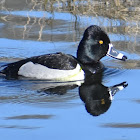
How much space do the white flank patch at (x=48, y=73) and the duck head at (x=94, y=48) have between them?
486 millimetres

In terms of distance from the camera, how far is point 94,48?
36.7ft

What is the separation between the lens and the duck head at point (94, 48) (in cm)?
1096

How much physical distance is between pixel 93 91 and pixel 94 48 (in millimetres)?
1609

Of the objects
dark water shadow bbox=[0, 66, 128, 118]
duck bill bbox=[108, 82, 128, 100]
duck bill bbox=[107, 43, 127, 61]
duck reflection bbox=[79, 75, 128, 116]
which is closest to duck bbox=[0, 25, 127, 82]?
duck bill bbox=[107, 43, 127, 61]

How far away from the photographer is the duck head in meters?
11.0

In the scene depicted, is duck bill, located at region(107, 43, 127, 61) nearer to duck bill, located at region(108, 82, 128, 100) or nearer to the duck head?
the duck head

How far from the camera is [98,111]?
862 centimetres

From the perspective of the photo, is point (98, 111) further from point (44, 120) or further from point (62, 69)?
point (62, 69)

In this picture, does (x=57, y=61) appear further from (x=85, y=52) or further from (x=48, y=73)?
(x=85, y=52)

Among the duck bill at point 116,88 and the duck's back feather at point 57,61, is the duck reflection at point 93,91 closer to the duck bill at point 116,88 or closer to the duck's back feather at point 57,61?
the duck bill at point 116,88

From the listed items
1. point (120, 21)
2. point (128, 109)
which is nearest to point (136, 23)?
point (120, 21)

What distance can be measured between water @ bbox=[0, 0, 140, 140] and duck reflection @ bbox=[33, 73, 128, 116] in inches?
0.7

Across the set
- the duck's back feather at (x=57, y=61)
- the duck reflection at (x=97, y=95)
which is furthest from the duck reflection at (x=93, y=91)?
the duck's back feather at (x=57, y=61)

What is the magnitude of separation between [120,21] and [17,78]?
155 inches
